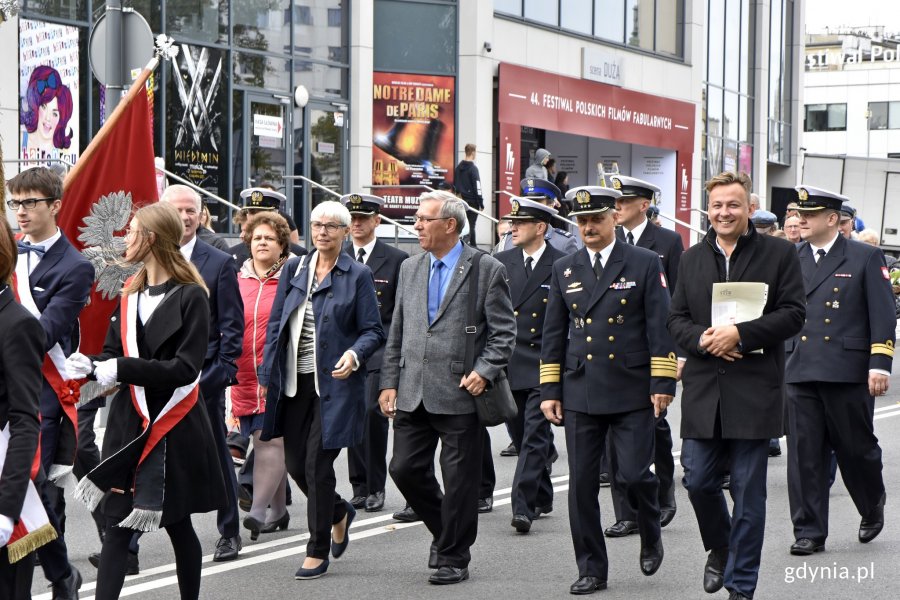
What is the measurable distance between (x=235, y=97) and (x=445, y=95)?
5218 millimetres

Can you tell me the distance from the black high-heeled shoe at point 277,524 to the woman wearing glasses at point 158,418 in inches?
110

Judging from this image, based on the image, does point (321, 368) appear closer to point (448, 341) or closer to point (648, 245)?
point (448, 341)

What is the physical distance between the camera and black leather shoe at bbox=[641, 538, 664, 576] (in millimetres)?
7465

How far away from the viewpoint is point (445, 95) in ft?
89.5

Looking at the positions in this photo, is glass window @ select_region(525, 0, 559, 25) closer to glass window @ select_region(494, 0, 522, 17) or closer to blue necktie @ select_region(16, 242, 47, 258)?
glass window @ select_region(494, 0, 522, 17)

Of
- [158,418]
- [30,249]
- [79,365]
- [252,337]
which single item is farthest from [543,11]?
[79,365]

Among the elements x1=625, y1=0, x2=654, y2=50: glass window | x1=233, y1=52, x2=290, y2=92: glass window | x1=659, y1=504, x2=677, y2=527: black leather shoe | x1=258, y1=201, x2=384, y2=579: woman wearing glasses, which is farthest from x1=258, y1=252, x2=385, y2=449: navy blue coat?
x1=625, y1=0, x2=654, y2=50: glass window

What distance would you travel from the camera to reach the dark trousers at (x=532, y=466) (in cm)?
887

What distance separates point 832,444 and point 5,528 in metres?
5.54

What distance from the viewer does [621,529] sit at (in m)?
8.74

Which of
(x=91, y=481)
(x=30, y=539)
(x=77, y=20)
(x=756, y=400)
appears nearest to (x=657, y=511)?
(x=756, y=400)

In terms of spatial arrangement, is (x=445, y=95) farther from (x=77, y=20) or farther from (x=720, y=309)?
(x=720, y=309)

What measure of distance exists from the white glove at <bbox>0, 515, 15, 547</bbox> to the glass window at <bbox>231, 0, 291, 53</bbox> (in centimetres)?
1974

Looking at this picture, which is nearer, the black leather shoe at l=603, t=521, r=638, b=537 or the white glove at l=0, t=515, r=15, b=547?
the white glove at l=0, t=515, r=15, b=547
